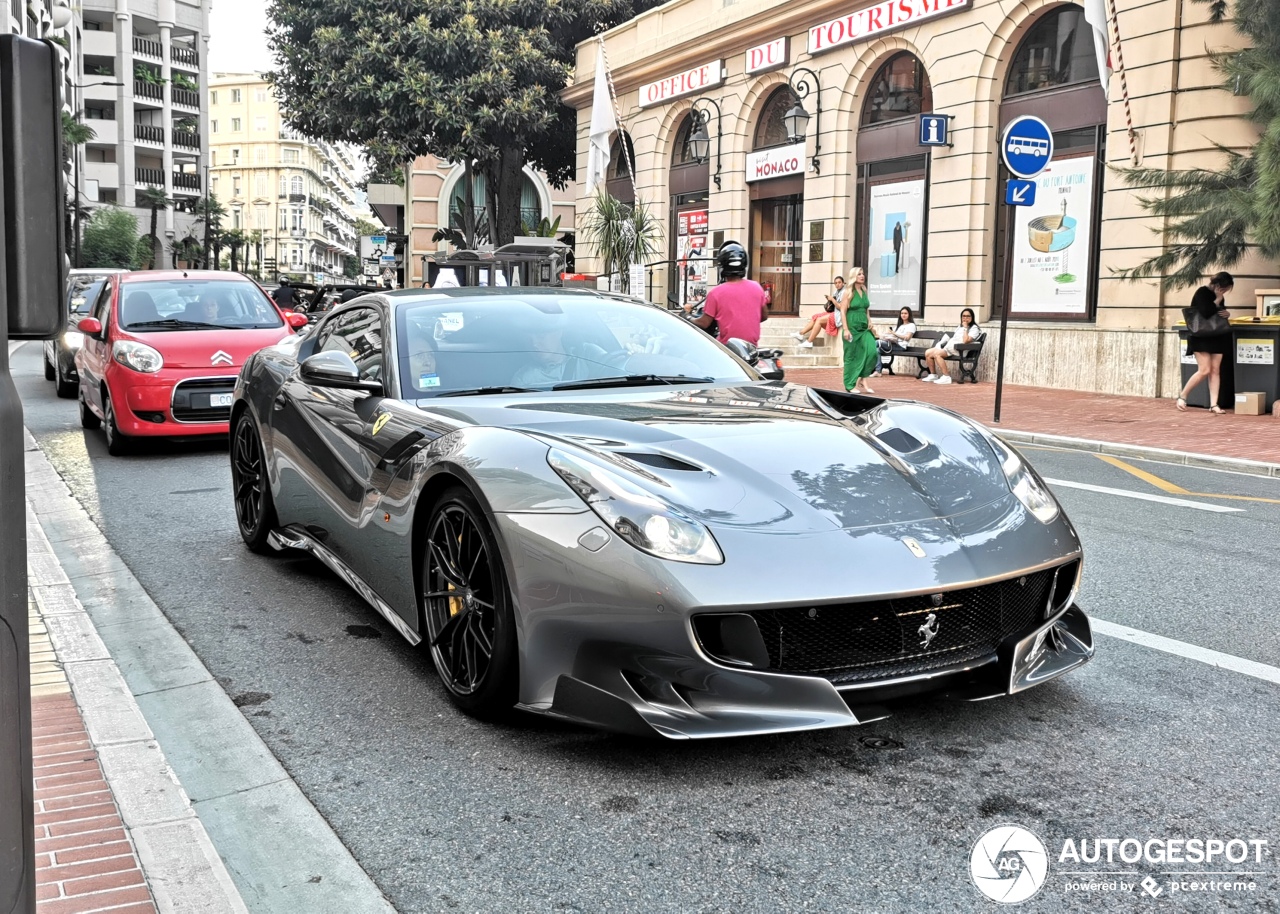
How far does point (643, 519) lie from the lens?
3480 millimetres

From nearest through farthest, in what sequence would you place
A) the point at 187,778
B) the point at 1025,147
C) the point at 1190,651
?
1. the point at 187,778
2. the point at 1190,651
3. the point at 1025,147

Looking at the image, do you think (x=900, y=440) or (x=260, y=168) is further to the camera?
(x=260, y=168)

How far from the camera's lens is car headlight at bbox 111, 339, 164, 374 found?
10375 mm

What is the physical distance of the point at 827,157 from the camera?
2525cm

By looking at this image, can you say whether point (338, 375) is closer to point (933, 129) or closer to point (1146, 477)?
point (1146, 477)

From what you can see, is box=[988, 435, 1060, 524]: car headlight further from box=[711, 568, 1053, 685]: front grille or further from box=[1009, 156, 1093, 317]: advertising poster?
box=[1009, 156, 1093, 317]: advertising poster

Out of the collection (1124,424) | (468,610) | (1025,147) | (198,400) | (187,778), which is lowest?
(187,778)

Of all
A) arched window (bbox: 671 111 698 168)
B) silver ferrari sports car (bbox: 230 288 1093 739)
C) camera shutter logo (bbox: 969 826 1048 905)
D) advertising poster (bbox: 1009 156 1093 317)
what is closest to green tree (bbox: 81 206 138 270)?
arched window (bbox: 671 111 698 168)

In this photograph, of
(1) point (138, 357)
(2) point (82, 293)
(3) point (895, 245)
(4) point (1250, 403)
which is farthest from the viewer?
(3) point (895, 245)

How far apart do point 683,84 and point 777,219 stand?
197 inches

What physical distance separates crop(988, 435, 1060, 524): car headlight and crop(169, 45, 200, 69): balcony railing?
309 ft

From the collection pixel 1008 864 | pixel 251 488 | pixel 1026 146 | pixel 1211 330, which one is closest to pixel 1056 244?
pixel 1211 330

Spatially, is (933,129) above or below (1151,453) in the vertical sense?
above

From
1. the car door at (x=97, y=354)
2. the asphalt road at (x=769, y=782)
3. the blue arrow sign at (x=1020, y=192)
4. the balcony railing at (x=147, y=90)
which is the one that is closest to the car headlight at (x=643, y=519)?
the asphalt road at (x=769, y=782)
